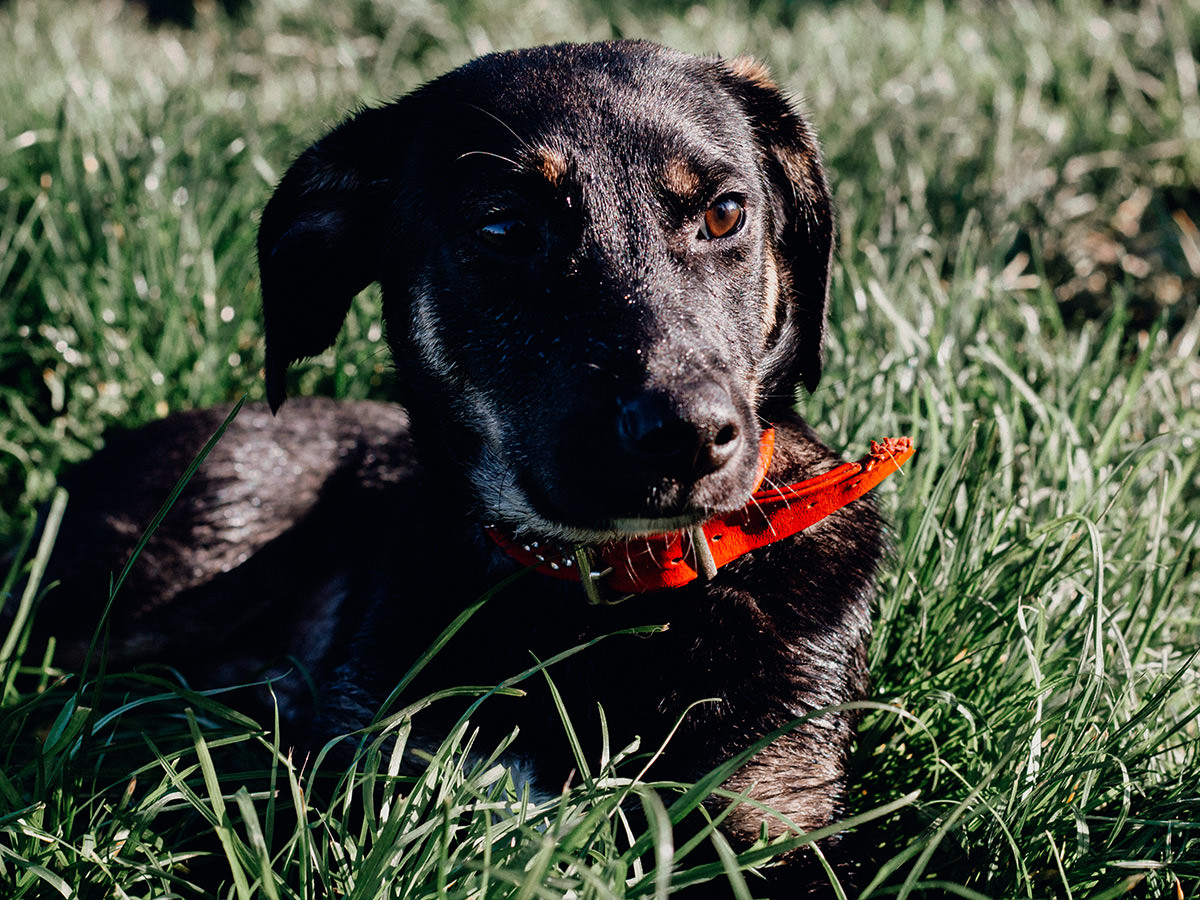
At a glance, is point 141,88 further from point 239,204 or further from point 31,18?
point 31,18

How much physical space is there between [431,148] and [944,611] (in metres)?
1.75

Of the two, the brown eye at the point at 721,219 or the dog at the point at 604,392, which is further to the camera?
the brown eye at the point at 721,219

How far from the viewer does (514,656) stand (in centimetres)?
234

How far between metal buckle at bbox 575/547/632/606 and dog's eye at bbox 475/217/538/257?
27.2 inches

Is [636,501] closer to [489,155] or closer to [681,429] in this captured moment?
[681,429]

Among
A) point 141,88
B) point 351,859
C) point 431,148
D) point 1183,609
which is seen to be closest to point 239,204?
point 141,88

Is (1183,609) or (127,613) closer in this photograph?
(1183,609)

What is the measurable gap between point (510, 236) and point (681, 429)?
2.36 feet

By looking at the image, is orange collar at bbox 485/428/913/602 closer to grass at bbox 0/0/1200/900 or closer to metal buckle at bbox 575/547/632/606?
metal buckle at bbox 575/547/632/606

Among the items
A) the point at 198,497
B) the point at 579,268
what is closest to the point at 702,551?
the point at 579,268

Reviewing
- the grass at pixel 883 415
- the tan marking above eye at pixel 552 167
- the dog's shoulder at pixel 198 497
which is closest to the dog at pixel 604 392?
the tan marking above eye at pixel 552 167

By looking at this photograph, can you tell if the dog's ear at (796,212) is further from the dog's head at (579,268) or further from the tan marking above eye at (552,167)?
the tan marking above eye at (552,167)

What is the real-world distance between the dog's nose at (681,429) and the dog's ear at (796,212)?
81 centimetres

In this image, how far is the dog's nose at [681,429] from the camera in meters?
1.86
